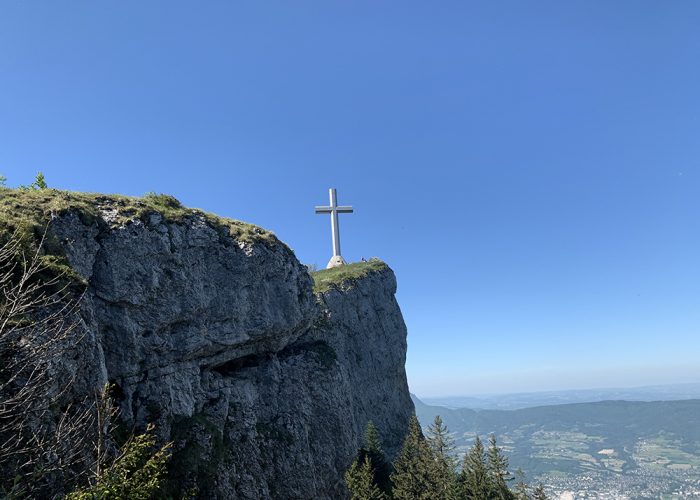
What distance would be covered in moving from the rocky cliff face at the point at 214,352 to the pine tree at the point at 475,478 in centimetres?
1157

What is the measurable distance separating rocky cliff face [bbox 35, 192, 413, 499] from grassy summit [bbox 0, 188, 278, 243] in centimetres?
28

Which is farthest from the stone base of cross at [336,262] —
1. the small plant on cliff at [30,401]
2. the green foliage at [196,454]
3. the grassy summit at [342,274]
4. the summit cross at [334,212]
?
the small plant on cliff at [30,401]

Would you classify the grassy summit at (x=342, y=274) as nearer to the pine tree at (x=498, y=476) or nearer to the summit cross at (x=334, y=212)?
the summit cross at (x=334, y=212)

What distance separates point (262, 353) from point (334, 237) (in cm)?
3671

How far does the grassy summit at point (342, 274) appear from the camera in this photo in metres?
55.4

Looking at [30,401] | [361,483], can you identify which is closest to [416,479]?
[361,483]

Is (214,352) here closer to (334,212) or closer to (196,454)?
(196,454)

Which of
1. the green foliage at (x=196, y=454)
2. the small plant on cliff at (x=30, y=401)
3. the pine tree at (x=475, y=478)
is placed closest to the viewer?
the small plant on cliff at (x=30, y=401)

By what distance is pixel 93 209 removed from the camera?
80.7ft

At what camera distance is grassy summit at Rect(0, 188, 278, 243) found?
19.8m

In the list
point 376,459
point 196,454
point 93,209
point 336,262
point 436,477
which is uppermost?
point 336,262

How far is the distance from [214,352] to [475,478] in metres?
27.6

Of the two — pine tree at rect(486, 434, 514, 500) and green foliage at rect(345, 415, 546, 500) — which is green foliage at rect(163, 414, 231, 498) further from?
pine tree at rect(486, 434, 514, 500)

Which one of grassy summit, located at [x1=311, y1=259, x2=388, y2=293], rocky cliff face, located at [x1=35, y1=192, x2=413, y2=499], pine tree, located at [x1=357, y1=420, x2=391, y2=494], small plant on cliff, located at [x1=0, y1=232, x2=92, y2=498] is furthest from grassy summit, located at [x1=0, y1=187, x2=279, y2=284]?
pine tree, located at [x1=357, y1=420, x2=391, y2=494]
